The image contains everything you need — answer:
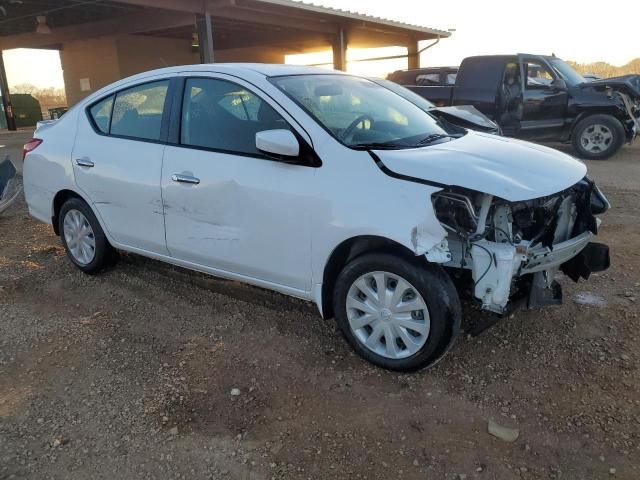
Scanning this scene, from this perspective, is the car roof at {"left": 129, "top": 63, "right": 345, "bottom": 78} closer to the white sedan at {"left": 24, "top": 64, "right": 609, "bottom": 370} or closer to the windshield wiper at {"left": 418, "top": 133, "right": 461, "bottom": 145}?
the white sedan at {"left": 24, "top": 64, "right": 609, "bottom": 370}

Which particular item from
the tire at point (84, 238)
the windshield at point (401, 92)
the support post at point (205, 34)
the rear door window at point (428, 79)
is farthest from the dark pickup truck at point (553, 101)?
the tire at point (84, 238)

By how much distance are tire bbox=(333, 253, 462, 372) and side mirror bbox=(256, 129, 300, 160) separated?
0.74 meters

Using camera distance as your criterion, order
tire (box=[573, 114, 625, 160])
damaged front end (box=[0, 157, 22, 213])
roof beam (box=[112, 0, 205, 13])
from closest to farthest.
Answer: damaged front end (box=[0, 157, 22, 213]), tire (box=[573, 114, 625, 160]), roof beam (box=[112, 0, 205, 13])

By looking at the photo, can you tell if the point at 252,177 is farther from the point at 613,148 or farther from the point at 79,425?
the point at 613,148

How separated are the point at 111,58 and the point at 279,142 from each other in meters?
18.7

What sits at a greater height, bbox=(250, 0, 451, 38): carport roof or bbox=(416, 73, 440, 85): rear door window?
bbox=(250, 0, 451, 38): carport roof

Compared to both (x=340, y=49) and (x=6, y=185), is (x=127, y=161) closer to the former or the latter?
(x=6, y=185)

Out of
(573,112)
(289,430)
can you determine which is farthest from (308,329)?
(573,112)

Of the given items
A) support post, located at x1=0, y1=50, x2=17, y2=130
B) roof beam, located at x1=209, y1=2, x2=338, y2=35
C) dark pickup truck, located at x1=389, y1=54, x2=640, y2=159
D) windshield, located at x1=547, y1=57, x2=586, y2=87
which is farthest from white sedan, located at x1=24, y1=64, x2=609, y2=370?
support post, located at x1=0, y1=50, x2=17, y2=130

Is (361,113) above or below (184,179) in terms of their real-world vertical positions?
above

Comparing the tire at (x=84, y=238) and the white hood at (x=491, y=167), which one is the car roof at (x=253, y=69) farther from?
the tire at (x=84, y=238)

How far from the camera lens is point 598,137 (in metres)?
10.2

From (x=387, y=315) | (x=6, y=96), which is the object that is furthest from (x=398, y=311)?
(x=6, y=96)

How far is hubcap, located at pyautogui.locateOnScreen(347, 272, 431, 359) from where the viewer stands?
9.94ft
